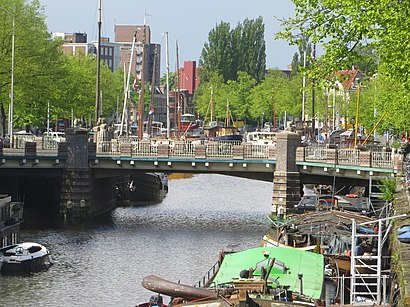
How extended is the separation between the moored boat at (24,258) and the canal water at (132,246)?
0.66m

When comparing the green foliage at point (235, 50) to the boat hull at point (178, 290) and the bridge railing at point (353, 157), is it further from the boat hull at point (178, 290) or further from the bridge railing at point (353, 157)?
the boat hull at point (178, 290)

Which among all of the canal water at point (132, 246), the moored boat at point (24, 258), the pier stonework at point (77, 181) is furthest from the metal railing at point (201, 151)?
the moored boat at point (24, 258)

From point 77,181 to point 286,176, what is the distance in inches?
609

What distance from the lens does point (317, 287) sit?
123 ft

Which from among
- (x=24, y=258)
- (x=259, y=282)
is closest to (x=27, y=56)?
(x=24, y=258)

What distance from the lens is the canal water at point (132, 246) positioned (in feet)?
170

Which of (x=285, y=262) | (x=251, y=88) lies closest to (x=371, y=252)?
(x=285, y=262)

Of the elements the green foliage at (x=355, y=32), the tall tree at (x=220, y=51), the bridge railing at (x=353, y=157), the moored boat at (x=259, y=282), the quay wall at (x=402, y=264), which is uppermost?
the tall tree at (x=220, y=51)

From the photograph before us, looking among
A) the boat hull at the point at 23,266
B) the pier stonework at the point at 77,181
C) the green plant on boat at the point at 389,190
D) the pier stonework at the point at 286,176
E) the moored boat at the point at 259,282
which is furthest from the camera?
the pier stonework at the point at 77,181

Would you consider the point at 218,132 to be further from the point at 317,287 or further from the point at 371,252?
the point at 317,287

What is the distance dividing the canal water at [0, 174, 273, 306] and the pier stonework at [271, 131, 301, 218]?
88.2 inches

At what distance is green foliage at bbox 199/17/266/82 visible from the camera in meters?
194

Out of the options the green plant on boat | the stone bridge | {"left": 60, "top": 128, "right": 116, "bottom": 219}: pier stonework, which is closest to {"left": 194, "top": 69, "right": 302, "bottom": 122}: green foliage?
the stone bridge

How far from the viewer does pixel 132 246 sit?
67562 mm
